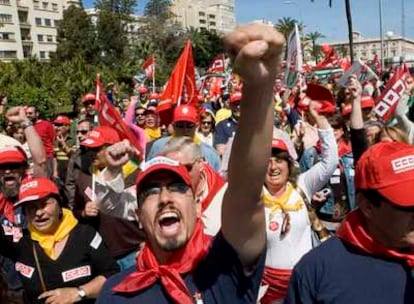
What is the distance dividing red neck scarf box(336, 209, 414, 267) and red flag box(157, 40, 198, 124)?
4275 mm

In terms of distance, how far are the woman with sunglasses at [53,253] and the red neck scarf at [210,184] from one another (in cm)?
68

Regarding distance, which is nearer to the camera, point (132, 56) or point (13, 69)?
point (13, 69)

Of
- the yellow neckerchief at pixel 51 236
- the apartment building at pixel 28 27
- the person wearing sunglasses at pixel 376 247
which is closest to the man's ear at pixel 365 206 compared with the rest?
the person wearing sunglasses at pixel 376 247

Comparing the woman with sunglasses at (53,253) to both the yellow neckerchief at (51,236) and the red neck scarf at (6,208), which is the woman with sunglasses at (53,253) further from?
the red neck scarf at (6,208)

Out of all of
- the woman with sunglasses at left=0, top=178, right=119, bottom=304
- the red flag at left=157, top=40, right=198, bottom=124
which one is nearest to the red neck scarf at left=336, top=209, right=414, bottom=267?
the woman with sunglasses at left=0, top=178, right=119, bottom=304

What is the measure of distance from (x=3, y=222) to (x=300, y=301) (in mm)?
2135

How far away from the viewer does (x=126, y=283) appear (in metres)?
1.97

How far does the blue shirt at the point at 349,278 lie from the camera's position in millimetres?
2051

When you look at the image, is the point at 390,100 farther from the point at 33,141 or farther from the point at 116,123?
the point at 33,141

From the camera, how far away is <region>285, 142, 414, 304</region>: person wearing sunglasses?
2059 mm

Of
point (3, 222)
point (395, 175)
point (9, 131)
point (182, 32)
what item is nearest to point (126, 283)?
point (395, 175)

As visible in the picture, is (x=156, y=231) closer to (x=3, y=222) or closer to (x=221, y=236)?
(x=221, y=236)

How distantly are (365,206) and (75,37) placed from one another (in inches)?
2696

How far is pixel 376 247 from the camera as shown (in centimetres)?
211
